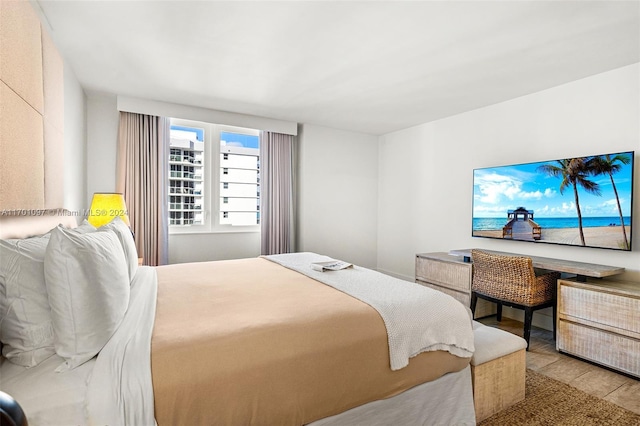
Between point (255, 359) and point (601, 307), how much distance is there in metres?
2.64

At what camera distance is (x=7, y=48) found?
4.71ft

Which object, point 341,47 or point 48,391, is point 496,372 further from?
point 341,47

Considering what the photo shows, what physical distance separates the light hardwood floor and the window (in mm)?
3544

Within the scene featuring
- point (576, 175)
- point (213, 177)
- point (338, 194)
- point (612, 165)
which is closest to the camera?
point (612, 165)

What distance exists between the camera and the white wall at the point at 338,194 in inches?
194

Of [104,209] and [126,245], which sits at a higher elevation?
[104,209]

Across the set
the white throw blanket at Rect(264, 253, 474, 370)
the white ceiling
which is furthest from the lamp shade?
the white throw blanket at Rect(264, 253, 474, 370)

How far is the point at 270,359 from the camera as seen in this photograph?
128 centimetres

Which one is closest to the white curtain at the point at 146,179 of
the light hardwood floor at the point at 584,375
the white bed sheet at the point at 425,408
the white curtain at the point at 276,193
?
the white curtain at the point at 276,193

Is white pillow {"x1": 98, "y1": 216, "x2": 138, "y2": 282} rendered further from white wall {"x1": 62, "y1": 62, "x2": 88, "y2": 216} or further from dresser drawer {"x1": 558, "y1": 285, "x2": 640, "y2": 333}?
dresser drawer {"x1": 558, "y1": 285, "x2": 640, "y2": 333}

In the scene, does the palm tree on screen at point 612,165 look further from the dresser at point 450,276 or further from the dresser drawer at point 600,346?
the dresser at point 450,276

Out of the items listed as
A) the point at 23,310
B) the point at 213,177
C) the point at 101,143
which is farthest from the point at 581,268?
the point at 101,143

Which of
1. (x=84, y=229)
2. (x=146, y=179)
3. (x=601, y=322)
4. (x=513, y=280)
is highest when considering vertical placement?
(x=146, y=179)

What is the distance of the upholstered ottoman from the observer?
1797 mm
